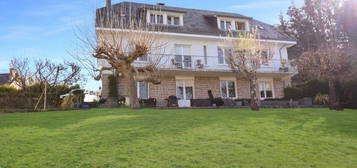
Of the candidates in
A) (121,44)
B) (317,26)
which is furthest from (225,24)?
(317,26)

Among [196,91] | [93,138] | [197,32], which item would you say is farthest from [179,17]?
[93,138]

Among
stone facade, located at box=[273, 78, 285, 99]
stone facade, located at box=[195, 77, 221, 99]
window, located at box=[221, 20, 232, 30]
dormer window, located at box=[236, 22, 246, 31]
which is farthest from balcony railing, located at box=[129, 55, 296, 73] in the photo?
dormer window, located at box=[236, 22, 246, 31]

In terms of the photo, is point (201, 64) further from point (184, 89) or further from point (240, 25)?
point (240, 25)

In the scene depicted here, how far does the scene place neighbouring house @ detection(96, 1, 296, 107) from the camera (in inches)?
699

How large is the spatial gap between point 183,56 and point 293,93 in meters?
10.4

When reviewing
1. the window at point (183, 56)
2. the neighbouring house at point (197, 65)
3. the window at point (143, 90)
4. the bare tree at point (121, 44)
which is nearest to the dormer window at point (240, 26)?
the neighbouring house at point (197, 65)

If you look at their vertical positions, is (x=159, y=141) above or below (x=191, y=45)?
below

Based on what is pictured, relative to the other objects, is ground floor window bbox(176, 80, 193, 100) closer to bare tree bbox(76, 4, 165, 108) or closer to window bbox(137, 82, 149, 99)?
window bbox(137, 82, 149, 99)

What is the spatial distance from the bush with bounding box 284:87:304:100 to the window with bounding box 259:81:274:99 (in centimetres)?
133

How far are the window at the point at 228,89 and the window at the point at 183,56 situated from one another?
3568mm

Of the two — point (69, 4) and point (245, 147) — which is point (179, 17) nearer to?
point (69, 4)

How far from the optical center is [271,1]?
1902cm

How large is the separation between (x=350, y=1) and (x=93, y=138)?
3020cm

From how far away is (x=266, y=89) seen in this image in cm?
2130
